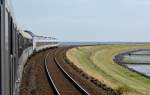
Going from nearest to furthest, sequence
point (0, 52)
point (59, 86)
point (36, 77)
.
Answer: point (0, 52) < point (59, 86) < point (36, 77)

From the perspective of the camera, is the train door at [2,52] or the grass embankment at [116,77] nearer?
the train door at [2,52]

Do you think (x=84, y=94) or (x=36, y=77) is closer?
(x=84, y=94)

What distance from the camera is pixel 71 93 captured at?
22641 millimetres

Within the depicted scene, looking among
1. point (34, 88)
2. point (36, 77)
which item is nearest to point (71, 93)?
point (34, 88)

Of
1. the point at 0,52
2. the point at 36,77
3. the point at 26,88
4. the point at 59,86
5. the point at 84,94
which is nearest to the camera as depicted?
the point at 0,52

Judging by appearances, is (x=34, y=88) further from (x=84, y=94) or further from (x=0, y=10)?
(x=0, y=10)

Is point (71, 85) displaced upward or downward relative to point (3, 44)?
downward

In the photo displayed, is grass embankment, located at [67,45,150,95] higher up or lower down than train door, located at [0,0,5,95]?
lower down

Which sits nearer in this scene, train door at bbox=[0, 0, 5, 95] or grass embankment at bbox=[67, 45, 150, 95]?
train door at bbox=[0, 0, 5, 95]

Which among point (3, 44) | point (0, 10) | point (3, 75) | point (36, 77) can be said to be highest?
point (0, 10)

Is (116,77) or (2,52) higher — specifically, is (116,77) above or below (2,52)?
below

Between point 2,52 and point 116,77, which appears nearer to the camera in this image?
point 2,52

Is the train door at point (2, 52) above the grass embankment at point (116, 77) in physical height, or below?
above

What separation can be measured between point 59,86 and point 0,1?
19.3 metres
